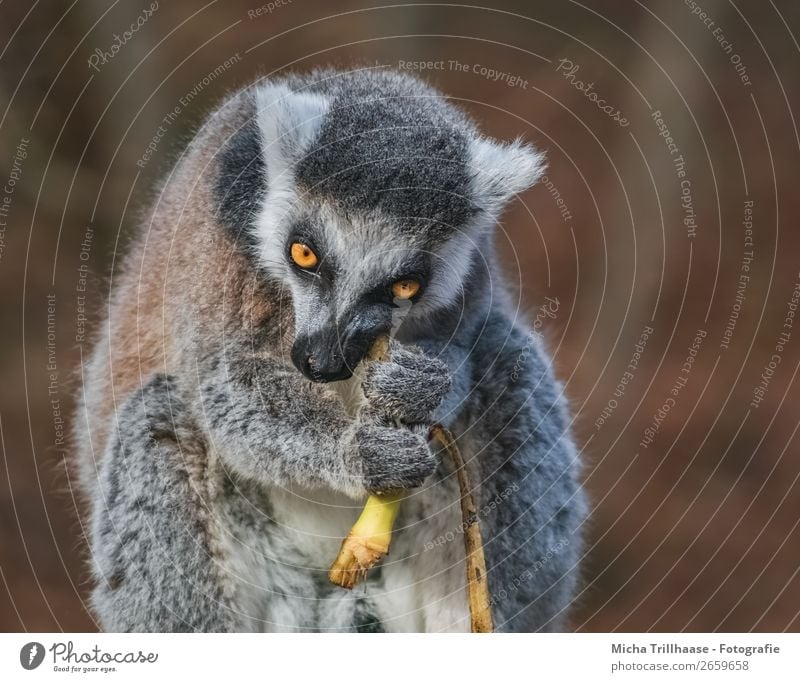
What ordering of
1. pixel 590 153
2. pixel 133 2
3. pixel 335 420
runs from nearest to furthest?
pixel 335 420
pixel 133 2
pixel 590 153

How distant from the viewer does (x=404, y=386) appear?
3.29 m

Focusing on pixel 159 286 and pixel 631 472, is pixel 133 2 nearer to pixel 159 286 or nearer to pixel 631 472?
pixel 159 286

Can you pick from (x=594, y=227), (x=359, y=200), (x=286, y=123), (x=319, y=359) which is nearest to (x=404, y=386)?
(x=319, y=359)

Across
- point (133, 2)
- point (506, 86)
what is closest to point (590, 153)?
point (506, 86)

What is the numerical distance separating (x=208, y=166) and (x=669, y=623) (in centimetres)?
473

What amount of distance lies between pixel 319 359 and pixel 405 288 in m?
0.44

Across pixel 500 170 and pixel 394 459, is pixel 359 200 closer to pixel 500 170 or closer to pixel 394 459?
pixel 500 170

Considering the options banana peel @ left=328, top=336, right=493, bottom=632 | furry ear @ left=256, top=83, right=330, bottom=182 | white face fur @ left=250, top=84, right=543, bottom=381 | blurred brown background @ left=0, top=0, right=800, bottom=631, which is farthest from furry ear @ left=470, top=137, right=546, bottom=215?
blurred brown background @ left=0, top=0, right=800, bottom=631

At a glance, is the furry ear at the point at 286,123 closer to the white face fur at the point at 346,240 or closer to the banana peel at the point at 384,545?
the white face fur at the point at 346,240

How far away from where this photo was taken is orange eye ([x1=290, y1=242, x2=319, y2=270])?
128 inches

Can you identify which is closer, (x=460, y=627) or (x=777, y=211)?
(x=460, y=627)

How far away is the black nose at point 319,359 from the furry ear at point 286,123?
0.74 m

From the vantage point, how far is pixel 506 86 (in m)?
6.44

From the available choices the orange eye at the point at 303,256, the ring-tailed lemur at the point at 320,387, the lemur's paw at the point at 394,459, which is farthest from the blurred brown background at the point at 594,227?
the lemur's paw at the point at 394,459
